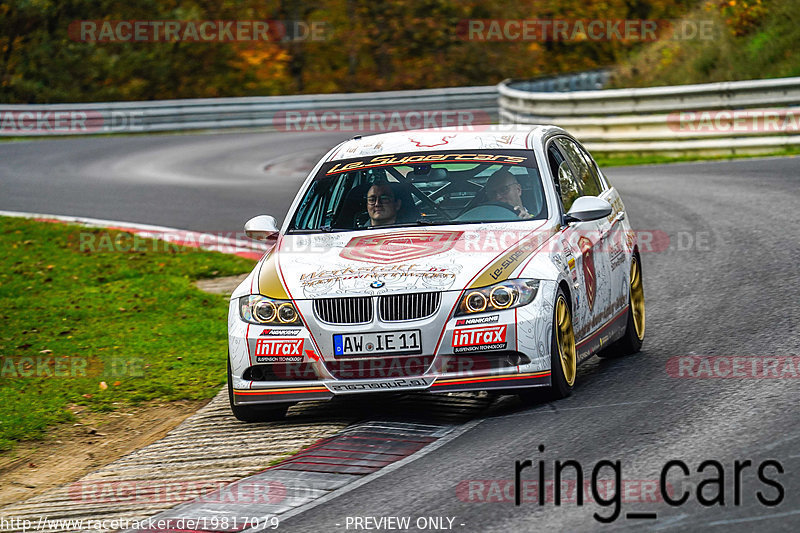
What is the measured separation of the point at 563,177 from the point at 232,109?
96.8 ft

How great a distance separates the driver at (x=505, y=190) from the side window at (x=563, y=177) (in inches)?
13.5

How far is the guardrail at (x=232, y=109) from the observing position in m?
35.3

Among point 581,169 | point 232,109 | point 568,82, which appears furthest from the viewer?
point 568,82

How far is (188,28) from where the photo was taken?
47688mm

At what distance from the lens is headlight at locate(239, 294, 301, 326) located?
7.71 m

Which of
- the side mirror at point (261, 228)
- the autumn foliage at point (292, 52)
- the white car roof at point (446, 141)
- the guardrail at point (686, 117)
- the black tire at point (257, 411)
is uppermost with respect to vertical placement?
the autumn foliage at point (292, 52)

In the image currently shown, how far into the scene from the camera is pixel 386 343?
748 cm

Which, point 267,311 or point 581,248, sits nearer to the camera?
point 267,311

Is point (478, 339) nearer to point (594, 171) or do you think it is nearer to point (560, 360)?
point (560, 360)

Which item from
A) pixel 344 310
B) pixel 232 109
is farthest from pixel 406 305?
pixel 232 109

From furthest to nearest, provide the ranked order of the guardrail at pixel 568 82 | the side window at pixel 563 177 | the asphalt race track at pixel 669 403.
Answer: the guardrail at pixel 568 82
the side window at pixel 563 177
the asphalt race track at pixel 669 403

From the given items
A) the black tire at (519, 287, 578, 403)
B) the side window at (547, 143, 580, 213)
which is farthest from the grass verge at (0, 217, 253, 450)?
the side window at (547, 143, 580, 213)

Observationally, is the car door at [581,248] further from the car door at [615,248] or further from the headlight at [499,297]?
the headlight at [499,297]

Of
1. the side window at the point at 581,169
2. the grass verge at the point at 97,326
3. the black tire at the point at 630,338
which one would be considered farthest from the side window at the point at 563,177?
the grass verge at the point at 97,326
